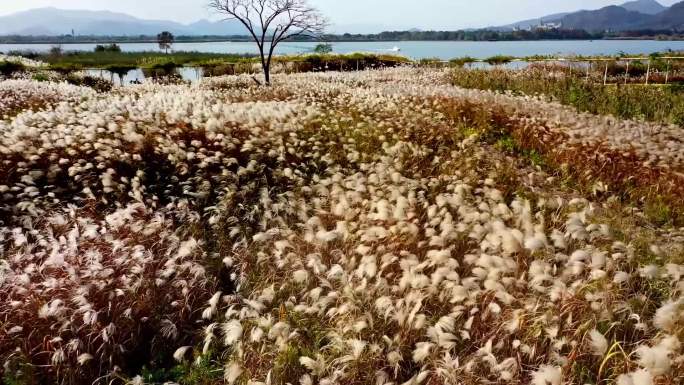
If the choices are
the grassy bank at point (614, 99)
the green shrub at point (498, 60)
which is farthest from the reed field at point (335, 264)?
the green shrub at point (498, 60)

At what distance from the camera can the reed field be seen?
3.26 m

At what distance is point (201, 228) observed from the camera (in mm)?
5312

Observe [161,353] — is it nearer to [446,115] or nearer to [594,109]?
[446,115]

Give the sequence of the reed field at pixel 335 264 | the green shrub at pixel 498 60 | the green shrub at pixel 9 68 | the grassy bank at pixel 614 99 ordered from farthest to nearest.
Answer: the green shrub at pixel 498 60, the green shrub at pixel 9 68, the grassy bank at pixel 614 99, the reed field at pixel 335 264

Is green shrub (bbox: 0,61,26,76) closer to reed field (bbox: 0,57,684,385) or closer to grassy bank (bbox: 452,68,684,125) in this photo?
reed field (bbox: 0,57,684,385)

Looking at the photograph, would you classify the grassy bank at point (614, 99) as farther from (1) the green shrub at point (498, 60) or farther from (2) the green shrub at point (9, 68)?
(2) the green shrub at point (9, 68)

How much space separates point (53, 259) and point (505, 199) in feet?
16.1

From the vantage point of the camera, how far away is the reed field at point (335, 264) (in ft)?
10.7

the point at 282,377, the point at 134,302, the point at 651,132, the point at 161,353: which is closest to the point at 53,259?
the point at 134,302

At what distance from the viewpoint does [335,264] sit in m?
4.16

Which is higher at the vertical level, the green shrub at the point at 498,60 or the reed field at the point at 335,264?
the green shrub at the point at 498,60

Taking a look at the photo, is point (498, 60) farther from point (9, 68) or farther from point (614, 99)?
point (9, 68)

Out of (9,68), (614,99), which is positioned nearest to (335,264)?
(614,99)

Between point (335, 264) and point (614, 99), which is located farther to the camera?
point (614, 99)
